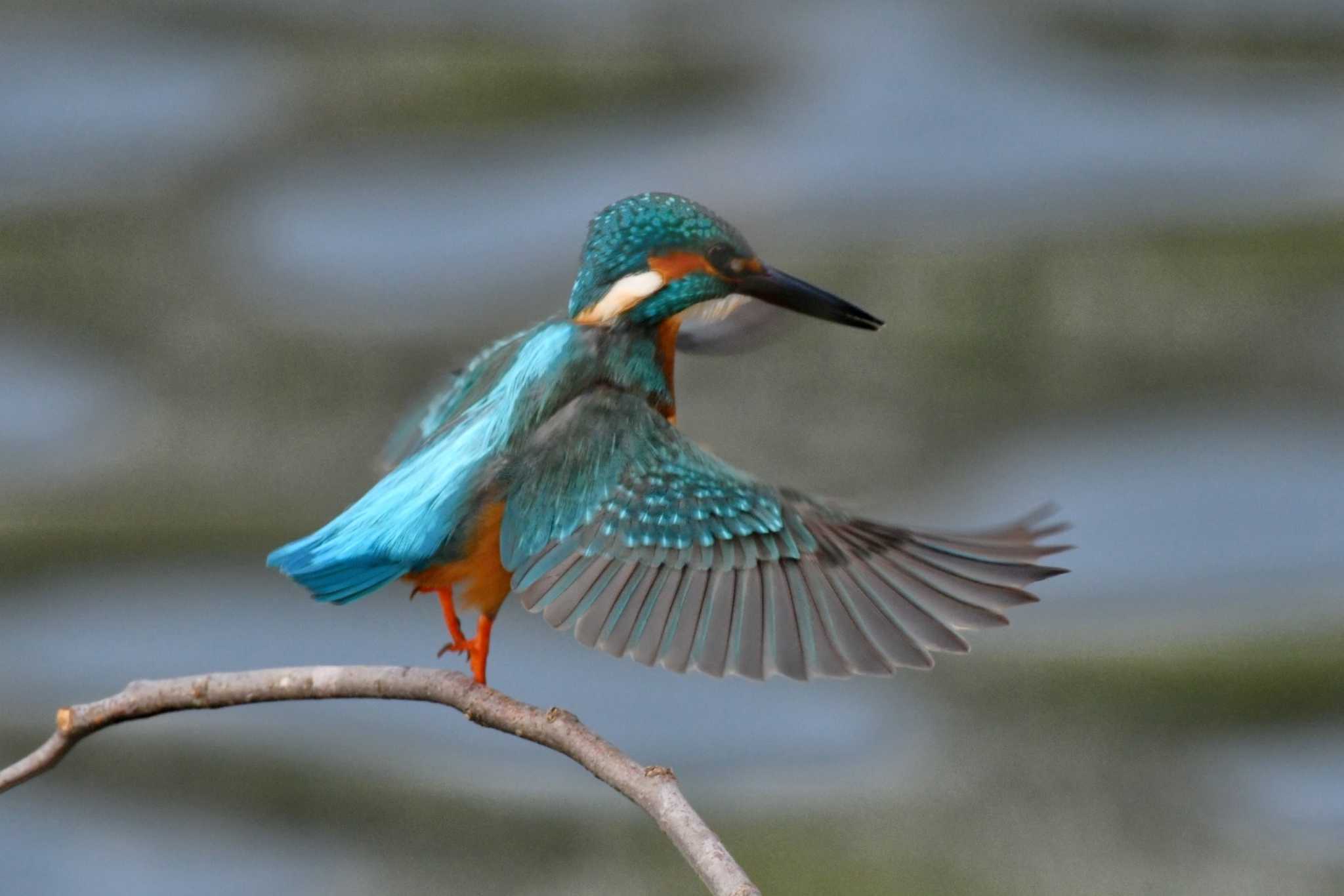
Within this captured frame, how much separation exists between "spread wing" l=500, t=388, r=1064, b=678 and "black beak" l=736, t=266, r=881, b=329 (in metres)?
0.11

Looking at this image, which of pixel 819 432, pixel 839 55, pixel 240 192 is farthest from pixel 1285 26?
pixel 240 192

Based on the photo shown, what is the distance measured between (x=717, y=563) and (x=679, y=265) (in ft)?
0.63

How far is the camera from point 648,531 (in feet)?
3.45

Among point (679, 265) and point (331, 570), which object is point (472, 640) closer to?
point (331, 570)

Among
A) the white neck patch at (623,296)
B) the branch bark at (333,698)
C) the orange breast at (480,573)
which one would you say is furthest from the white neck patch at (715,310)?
the branch bark at (333,698)

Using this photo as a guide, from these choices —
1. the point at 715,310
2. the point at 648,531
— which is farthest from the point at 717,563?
the point at 715,310

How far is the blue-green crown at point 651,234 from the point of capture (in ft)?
3.56

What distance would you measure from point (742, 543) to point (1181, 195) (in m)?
2.16

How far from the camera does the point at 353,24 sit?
3043 millimetres

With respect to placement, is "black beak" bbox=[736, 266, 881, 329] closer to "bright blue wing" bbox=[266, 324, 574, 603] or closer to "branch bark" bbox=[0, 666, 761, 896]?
"bright blue wing" bbox=[266, 324, 574, 603]

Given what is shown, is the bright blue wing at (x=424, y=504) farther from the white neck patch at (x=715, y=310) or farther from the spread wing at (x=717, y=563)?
the white neck patch at (x=715, y=310)

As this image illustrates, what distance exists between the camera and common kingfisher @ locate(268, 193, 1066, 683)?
3.28ft

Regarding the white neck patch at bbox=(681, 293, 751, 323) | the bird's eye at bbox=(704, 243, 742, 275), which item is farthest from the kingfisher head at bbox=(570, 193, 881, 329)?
the white neck patch at bbox=(681, 293, 751, 323)

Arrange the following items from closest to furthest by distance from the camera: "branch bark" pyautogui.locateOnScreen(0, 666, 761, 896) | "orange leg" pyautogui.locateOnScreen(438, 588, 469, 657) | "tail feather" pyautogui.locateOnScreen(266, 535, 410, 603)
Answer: "branch bark" pyautogui.locateOnScreen(0, 666, 761, 896) → "tail feather" pyautogui.locateOnScreen(266, 535, 410, 603) → "orange leg" pyautogui.locateOnScreen(438, 588, 469, 657)
